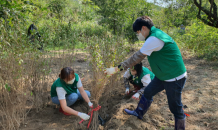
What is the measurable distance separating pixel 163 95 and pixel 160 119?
87 centimetres

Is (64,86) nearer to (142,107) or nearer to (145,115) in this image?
(142,107)

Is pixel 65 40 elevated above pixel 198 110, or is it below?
above

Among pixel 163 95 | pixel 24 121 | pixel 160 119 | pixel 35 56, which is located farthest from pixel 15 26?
pixel 163 95

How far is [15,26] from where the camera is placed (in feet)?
7.07

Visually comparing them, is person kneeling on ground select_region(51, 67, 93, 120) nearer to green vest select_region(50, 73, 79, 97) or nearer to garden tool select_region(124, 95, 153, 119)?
green vest select_region(50, 73, 79, 97)

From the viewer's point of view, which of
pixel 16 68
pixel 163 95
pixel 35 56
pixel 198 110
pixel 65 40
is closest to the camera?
pixel 16 68

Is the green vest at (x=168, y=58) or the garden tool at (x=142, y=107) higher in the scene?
the green vest at (x=168, y=58)

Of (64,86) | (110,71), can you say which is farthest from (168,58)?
(64,86)

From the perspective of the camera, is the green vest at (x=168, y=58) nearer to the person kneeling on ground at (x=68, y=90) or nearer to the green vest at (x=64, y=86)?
the person kneeling on ground at (x=68, y=90)

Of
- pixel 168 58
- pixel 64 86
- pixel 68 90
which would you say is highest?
pixel 168 58

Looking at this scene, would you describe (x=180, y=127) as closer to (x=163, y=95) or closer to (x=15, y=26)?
(x=163, y=95)

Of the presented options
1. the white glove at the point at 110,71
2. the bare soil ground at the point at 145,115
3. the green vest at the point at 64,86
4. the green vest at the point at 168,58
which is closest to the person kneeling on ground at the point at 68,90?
the green vest at the point at 64,86

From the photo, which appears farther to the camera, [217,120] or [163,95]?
[163,95]

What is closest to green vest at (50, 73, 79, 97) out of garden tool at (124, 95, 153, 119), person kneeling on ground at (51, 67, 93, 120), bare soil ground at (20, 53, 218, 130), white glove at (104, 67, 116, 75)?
person kneeling on ground at (51, 67, 93, 120)
